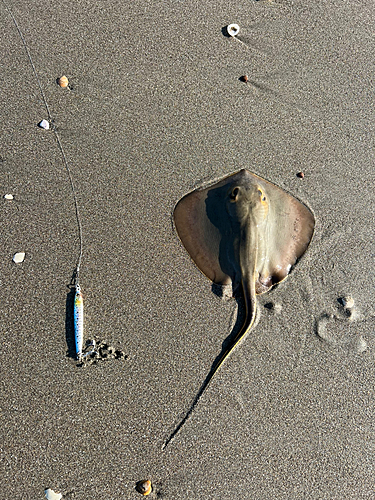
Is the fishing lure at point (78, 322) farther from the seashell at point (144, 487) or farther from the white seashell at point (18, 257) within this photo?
the seashell at point (144, 487)

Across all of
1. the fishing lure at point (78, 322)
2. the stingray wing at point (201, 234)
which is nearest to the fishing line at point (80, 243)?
the fishing lure at point (78, 322)

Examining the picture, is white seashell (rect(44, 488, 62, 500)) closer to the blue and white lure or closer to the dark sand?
the dark sand

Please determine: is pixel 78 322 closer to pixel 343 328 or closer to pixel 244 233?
pixel 244 233

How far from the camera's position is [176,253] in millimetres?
3723

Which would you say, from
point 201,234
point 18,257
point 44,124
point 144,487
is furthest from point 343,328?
point 44,124

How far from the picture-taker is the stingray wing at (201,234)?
11.8 feet

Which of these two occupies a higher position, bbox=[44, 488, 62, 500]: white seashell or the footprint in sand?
the footprint in sand

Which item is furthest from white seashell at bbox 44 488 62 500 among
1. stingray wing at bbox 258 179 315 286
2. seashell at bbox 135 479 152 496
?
stingray wing at bbox 258 179 315 286

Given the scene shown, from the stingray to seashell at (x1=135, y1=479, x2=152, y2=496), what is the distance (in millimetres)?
524

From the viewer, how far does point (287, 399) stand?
3.34 metres

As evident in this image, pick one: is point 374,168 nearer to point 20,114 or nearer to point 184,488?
point 184,488

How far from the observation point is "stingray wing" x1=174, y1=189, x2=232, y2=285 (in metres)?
3.59

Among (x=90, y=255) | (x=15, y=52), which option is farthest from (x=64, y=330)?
(x=15, y=52)

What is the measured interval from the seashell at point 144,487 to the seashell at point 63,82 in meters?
4.15
